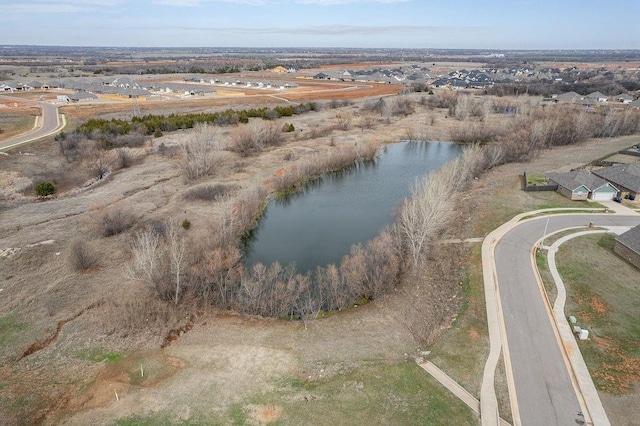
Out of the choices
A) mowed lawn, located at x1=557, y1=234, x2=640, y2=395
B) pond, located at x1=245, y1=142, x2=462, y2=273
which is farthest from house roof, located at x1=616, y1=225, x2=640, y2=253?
pond, located at x1=245, y1=142, x2=462, y2=273

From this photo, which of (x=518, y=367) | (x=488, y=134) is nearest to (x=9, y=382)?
(x=518, y=367)

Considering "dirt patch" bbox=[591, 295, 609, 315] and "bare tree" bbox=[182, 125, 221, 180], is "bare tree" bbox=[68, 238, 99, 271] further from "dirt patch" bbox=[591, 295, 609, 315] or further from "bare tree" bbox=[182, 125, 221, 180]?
"dirt patch" bbox=[591, 295, 609, 315]

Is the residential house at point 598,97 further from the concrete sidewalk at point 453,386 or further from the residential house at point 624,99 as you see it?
the concrete sidewalk at point 453,386

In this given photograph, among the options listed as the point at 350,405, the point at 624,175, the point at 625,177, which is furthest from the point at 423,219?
the point at 624,175

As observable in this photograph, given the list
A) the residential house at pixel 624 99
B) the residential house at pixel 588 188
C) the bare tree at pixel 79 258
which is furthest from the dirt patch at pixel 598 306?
the residential house at pixel 624 99

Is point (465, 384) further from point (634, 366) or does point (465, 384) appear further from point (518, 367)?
point (634, 366)

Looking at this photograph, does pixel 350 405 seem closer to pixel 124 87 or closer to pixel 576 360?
pixel 576 360
